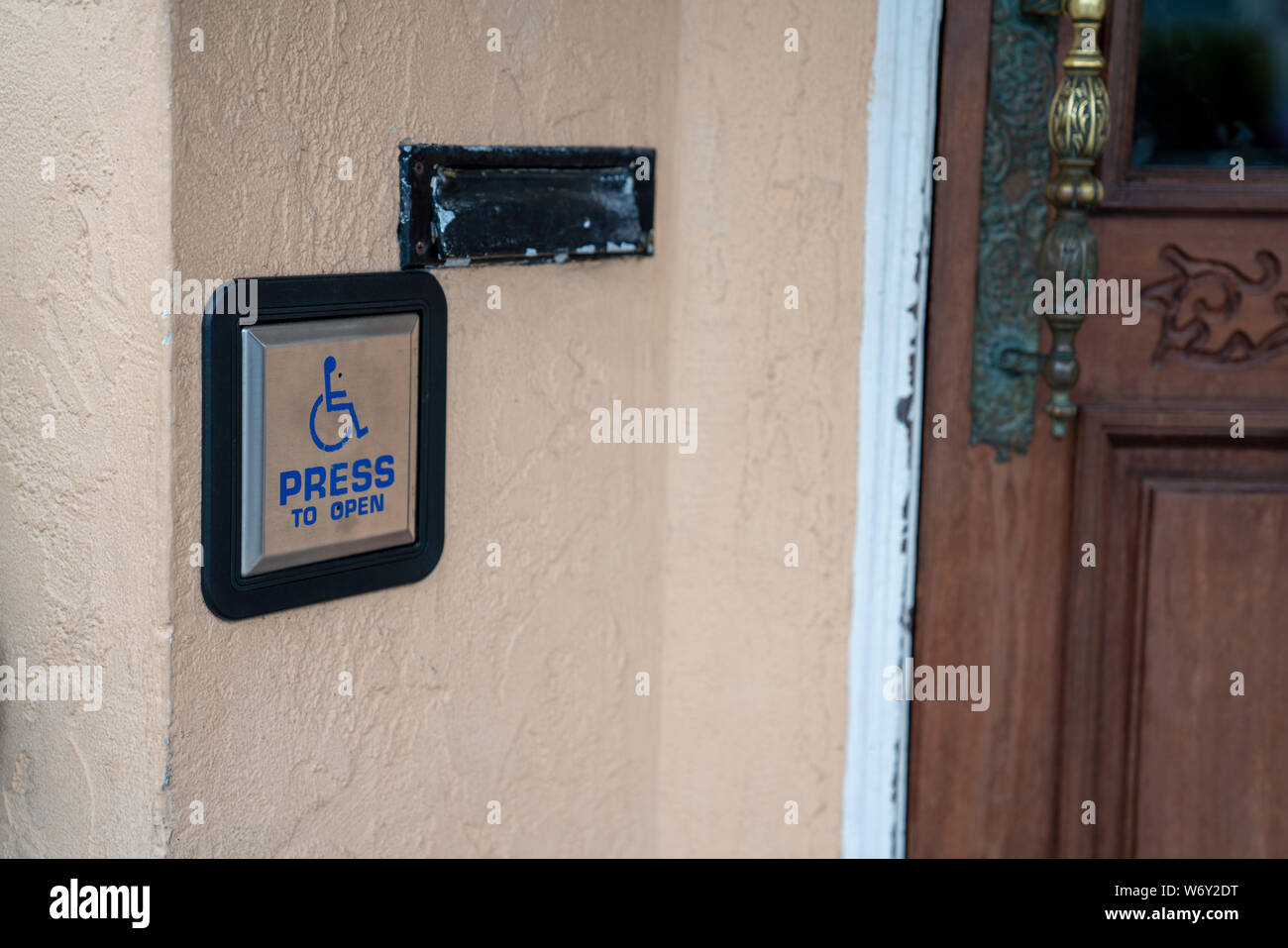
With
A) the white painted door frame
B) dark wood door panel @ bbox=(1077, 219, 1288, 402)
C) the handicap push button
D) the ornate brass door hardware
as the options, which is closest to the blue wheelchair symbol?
the handicap push button

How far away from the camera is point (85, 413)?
926 mm

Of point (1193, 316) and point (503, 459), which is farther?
point (1193, 316)

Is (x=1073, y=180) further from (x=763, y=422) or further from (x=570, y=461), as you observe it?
(x=570, y=461)

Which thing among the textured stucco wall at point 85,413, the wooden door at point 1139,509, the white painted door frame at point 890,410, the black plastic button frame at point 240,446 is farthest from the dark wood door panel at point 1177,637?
the textured stucco wall at point 85,413

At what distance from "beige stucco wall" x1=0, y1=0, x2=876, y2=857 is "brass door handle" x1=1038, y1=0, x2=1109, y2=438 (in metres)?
0.19

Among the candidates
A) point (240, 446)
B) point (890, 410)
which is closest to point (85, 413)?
point (240, 446)

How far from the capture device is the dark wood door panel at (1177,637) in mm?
1265

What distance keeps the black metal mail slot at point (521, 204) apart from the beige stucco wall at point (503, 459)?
21 millimetres

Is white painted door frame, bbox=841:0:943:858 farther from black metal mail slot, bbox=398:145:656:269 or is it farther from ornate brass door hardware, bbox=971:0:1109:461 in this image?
black metal mail slot, bbox=398:145:656:269

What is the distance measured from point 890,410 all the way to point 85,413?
2.54 ft

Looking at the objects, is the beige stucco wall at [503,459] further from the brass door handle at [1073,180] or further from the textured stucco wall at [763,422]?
the brass door handle at [1073,180]

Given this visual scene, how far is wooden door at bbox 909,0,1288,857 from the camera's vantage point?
1226 millimetres

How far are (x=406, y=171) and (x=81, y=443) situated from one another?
340 millimetres
